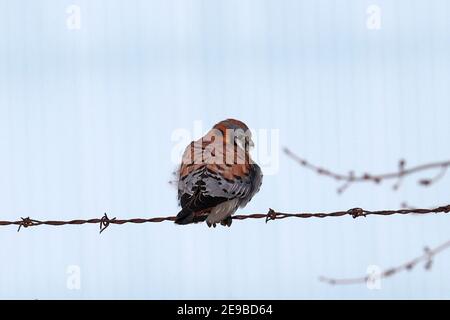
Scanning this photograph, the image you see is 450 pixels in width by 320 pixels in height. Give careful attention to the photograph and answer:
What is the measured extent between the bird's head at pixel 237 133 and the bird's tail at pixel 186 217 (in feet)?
5.48

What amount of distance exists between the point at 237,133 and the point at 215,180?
1271mm

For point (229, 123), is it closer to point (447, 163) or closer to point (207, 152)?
point (207, 152)

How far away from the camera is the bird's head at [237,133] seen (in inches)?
273

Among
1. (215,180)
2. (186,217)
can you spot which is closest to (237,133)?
(215,180)

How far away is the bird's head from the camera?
22.7 ft

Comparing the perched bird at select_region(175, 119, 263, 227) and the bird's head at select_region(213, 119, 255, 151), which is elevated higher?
the bird's head at select_region(213, 119, 255, 151)

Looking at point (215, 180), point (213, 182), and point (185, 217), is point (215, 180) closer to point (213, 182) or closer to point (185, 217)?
point (213, 182)

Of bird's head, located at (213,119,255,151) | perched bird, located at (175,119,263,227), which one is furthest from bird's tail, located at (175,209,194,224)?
bird's head, located at (213,119,255,151)

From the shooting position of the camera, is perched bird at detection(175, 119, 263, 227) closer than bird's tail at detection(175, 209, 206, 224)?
No

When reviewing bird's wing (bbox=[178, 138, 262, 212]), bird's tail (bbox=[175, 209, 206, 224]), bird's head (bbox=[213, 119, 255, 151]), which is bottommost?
bird's tail (bbox=[175, 209, 206, 224])

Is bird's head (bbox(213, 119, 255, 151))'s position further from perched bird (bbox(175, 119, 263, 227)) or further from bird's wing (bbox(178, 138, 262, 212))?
bird's wing (bbox(178, 138, 262, 212))

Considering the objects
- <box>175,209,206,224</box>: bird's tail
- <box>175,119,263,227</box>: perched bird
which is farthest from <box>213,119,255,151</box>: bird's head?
<box>175,209,206,224</box>: bird's tail

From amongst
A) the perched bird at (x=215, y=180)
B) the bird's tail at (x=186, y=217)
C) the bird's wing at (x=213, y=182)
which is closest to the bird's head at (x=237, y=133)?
the perched bird at (x=215, y=180)

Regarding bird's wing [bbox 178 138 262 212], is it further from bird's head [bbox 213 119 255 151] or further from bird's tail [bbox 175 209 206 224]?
bird's head [bbox 213 119 255 151]
